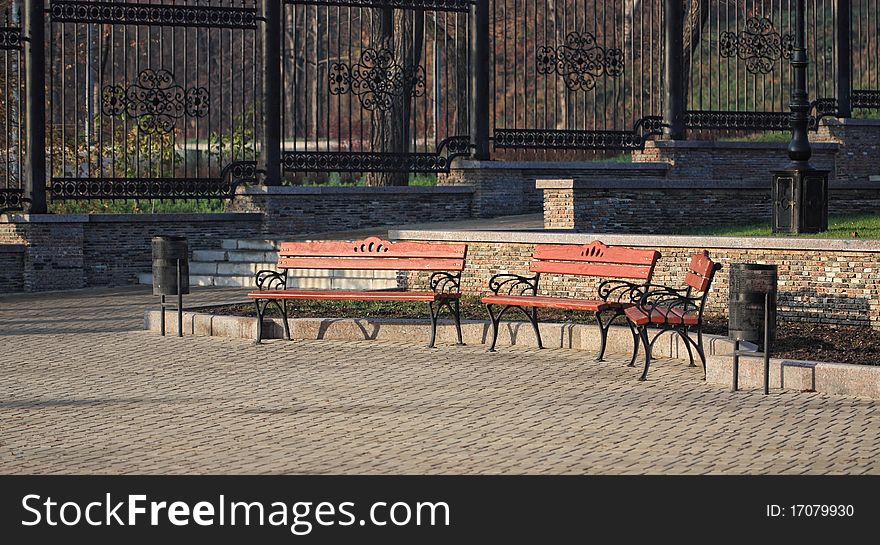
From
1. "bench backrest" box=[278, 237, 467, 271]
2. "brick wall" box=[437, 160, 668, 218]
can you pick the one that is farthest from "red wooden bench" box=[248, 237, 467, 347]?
"brick wall" box=[437, 160, 668, 218]

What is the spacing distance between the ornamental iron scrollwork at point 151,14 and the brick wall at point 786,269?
671 centimetres

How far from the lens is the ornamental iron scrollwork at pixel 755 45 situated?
2509cm

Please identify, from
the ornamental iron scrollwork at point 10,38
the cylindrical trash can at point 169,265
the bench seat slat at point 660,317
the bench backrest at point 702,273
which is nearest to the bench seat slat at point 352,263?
the cylindrical trash can at point 169,265

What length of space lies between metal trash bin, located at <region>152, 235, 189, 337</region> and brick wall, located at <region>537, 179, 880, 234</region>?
204 inches

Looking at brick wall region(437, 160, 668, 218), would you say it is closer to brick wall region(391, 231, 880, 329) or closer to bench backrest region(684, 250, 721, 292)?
brick wall region(391, 231, 880, 329)

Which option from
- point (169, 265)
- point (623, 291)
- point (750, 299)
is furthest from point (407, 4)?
point (750, 299)

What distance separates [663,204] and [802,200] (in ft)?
8.55

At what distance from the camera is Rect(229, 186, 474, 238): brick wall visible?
69.8 ft

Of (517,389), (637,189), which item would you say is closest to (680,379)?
(517,389)

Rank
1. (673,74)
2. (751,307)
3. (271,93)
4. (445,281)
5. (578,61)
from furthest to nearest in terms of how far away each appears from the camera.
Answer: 1. (578,61)
2. (673,74)
3. (271,93)
4. (445,281)
5. (751,307)

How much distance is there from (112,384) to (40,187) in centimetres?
877

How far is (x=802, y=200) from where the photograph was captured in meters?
16.4

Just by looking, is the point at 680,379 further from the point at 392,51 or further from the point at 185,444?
the point at 392,51

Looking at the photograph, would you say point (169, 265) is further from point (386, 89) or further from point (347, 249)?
point (386, 89)
